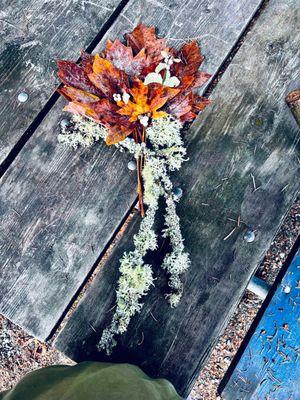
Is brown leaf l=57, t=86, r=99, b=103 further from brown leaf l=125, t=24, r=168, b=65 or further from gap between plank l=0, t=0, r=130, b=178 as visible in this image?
brown leaf l=125, t=24, r=168, b=65

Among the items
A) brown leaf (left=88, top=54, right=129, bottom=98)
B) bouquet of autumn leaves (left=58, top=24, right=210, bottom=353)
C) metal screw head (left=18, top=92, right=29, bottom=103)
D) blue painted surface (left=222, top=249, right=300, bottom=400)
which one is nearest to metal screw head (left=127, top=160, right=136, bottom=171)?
bouquet of autumn leaves (left=58, top=24, right=210, bottom=353)

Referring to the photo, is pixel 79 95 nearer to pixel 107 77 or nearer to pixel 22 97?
pixel 107 77

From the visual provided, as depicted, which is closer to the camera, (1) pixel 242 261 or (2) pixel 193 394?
(1) pixel 242 261

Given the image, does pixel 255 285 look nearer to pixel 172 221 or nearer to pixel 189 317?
pixel 189 317

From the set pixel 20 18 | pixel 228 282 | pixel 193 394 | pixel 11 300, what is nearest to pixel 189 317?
pixel 228 282

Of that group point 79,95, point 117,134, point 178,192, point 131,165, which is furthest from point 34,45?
point 178,192
